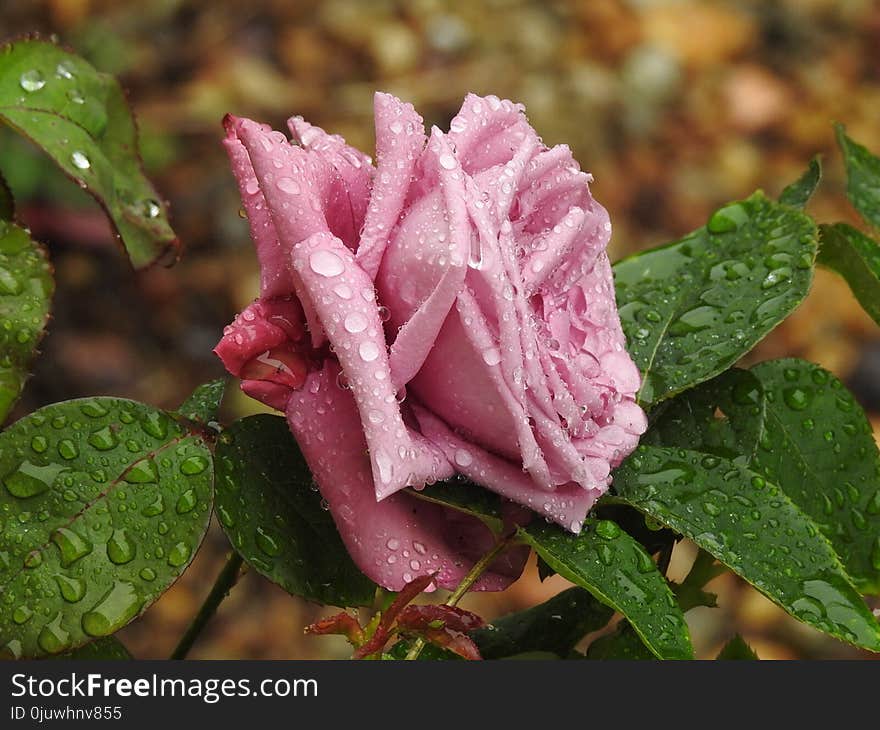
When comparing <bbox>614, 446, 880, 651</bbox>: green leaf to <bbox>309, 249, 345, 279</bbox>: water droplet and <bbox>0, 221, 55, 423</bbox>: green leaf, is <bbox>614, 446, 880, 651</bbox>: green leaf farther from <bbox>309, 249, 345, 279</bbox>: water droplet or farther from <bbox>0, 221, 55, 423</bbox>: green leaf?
<bbox>0, 221, 55, 423</bbox>: green leaf

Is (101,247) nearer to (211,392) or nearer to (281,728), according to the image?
(211,392)

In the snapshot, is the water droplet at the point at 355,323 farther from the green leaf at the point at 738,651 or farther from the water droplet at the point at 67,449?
the green leaf at the point at 738,651

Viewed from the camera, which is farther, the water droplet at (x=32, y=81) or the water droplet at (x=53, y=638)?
the water droplet at (x=32, y=81)

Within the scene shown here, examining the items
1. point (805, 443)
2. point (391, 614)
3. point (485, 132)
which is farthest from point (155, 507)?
point (805, 443)

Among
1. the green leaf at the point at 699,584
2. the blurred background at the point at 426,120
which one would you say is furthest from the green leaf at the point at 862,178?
the blurred background at the point at 426,120

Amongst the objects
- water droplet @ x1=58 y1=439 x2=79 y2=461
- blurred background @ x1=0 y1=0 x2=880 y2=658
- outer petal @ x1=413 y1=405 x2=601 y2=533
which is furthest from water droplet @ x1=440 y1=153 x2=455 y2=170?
blurred background @ x1=0 y1=0 x2=880 y2=658

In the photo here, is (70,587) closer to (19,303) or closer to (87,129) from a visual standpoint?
(19,303)
